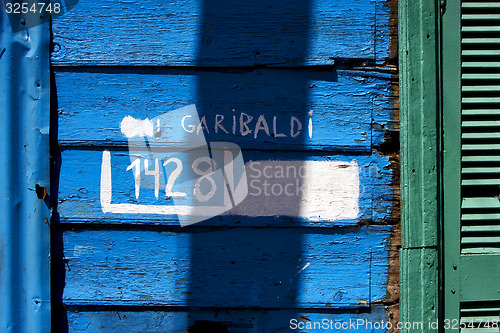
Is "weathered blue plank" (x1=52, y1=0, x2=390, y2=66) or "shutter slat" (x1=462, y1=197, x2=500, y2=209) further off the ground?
"weathered blue plank" (x1=52, y1=0, x2=390, y2=66)

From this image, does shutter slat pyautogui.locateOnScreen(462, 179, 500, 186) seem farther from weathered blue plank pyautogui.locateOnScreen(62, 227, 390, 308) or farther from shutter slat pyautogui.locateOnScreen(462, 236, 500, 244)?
weathered blue plank pyautogui.locateOnScreen(62, 227, 390, 308)

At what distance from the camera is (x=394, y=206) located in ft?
3.42

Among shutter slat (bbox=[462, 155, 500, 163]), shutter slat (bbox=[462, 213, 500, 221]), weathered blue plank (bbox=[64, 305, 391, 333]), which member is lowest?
weathered blue plank (bbox=[64, 305, 391, 333])

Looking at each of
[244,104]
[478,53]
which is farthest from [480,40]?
[244,104]

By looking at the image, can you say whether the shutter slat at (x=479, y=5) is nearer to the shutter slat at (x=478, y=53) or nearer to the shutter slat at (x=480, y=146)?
→ the shutter slat at (x=478, y=53)

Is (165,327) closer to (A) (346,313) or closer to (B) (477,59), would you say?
(A) (346,313)

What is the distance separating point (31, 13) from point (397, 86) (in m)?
1.23

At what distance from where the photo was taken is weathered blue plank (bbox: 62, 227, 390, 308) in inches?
40.5

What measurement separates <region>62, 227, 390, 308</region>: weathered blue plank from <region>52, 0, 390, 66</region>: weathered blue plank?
22.8 inches

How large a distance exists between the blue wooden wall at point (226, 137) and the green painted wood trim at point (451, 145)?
174 mm

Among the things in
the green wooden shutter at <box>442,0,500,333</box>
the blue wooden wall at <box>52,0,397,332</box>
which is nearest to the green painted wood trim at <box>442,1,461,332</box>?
the green wooden shutter at <box>442,0,500,333</box>

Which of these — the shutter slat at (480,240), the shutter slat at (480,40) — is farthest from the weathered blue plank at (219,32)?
the shutter slat at (480,240)

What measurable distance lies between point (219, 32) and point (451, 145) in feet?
2.78

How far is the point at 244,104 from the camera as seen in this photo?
103 centimetres
